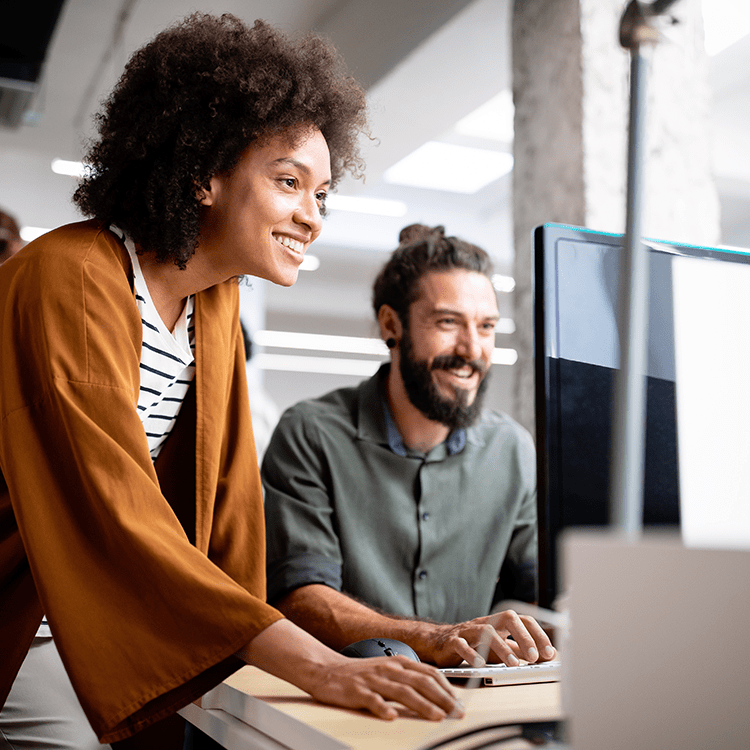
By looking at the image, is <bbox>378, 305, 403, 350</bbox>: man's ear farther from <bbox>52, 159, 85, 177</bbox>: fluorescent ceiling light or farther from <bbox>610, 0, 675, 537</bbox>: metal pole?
<bbox>52, 159, 85, 177</bbox>: fluorescent ceiling light

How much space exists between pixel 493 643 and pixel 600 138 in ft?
5.49

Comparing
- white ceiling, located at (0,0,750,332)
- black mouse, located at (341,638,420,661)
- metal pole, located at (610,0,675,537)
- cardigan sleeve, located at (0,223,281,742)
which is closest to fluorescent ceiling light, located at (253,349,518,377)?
white ceiling, located at (0,0,750,332)

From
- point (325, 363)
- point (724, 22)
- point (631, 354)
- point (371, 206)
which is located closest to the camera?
point (631, 354)

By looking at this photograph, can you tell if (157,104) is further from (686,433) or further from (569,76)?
(569,76)

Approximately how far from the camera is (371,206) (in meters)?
6.71

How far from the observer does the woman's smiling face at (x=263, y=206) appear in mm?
1217

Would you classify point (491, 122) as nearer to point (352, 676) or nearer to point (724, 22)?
point (724, 22)

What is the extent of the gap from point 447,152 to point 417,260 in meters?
4.40

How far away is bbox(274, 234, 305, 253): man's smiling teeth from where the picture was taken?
1257mm

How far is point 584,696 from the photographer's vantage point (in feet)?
1.33

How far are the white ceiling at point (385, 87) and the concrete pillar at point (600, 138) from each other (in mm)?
508

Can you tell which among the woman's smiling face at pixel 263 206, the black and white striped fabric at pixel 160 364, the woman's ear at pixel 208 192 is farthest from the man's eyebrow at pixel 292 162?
the black and white striped fabric at pixel 160 364

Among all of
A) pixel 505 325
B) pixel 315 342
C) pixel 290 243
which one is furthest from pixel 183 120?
pixel 505 325

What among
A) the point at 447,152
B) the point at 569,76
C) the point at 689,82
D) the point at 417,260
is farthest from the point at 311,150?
the point at 447,152
